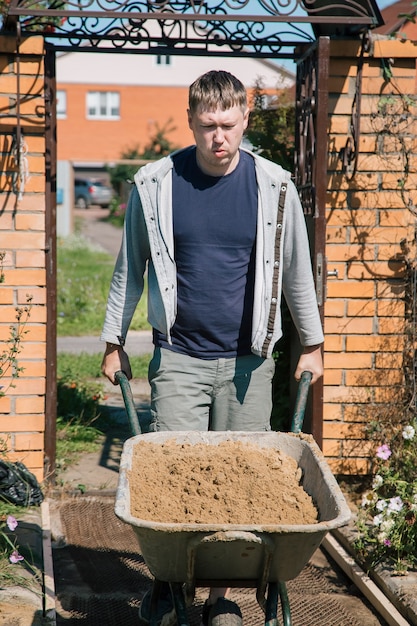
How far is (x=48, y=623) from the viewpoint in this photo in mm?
3666

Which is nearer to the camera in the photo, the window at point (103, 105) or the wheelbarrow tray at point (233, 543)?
the wheelbarrow tray at point (233, 543)

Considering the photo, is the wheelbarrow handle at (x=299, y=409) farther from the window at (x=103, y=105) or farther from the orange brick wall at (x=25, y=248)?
the window at (x=103, y=105)

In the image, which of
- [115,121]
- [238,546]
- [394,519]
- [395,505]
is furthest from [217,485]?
[115,121]

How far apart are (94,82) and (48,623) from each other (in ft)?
159

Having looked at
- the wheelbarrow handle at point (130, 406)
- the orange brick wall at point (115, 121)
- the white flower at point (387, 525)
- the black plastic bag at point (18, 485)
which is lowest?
the black plastic bag at point (18, 485)

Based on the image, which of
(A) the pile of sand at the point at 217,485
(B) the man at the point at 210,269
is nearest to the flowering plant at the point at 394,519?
(B) the man at the point at 210,269

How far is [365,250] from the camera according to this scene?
5.27 m

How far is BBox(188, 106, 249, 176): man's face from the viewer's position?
3188 millimetres

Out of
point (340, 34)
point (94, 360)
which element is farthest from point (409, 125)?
point (94, 360)

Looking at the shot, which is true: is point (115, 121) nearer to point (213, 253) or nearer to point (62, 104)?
point (62, 104)

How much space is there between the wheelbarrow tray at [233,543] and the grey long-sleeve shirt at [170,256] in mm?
638

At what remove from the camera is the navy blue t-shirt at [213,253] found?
11.0 ft

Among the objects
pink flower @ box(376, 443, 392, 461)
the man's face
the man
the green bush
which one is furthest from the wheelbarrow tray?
Answer: the green bush

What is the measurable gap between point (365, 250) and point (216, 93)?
2312mm
